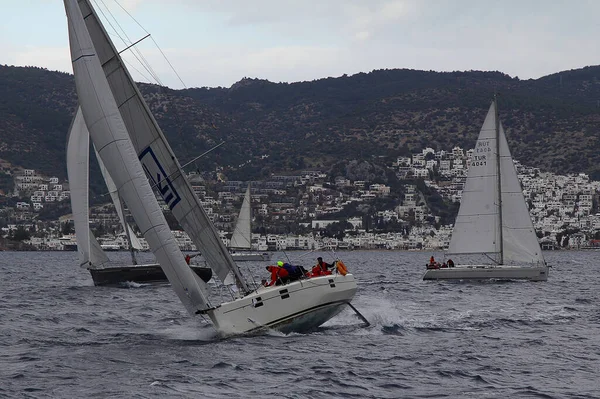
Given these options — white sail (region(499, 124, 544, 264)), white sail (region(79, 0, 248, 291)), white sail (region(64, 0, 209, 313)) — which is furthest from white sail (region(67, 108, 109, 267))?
white sail (region(64, 0, 209, 313))

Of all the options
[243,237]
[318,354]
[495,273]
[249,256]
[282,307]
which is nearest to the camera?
[318,354]

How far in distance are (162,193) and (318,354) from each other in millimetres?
5714

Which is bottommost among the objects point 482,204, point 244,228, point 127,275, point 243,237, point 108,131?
point 127,275

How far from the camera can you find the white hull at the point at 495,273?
48.8m

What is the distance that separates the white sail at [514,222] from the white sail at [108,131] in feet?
95.4

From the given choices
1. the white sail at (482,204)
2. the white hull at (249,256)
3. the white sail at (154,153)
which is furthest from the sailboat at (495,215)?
the white hull at (249,256)

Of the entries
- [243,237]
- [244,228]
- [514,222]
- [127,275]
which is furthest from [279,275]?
[243,237]

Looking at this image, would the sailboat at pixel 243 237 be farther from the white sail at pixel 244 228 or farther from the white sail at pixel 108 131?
the white sail at pixel 108 131

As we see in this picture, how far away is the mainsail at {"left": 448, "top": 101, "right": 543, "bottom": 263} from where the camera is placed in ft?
165

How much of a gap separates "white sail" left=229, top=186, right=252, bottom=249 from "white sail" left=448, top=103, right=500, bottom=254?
3830cm

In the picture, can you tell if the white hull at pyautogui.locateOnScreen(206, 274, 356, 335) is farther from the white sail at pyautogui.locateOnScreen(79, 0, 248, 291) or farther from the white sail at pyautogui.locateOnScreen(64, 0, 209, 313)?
the white sail at pyautogui.locateOnScreen(64, 0, 209, 313)

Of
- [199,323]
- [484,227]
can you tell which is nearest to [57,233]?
[484,227]

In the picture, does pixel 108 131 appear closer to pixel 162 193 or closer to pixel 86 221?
pixel 162 193

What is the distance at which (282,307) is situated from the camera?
25219 mm
